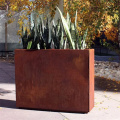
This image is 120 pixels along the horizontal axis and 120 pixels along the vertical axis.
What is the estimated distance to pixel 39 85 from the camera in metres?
5.58

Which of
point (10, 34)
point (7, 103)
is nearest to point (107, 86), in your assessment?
point (7, 103)

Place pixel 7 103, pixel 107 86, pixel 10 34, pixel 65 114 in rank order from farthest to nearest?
pixel 10 34 < pixel 107 86 < pixel 7 103 < pixel 65 114

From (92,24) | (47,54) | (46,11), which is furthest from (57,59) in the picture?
(46,11)

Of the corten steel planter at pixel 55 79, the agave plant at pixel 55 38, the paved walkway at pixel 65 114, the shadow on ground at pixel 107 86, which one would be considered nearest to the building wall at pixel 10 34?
the shadow on ground at pixel 107 86

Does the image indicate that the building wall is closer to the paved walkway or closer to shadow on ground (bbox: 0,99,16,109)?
the paved walkway

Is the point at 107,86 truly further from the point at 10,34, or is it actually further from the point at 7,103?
the point at 10,34

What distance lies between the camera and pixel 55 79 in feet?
18.0

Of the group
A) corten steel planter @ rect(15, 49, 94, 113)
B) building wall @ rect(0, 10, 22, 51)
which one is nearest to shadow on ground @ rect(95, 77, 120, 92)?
corten steel planter @ rect(15, 49, 94, 113)

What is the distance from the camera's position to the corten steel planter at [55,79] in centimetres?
534

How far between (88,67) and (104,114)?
946 millimetres

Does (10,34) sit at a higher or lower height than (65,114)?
higher

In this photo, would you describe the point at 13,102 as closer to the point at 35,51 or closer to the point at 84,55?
the point at 35,51

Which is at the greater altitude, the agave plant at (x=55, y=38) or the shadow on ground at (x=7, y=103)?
the agave plant at (x=55, y=38)

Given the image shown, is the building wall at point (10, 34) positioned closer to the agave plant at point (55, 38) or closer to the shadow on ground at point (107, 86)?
the shadow on ground at point (107, 86)
